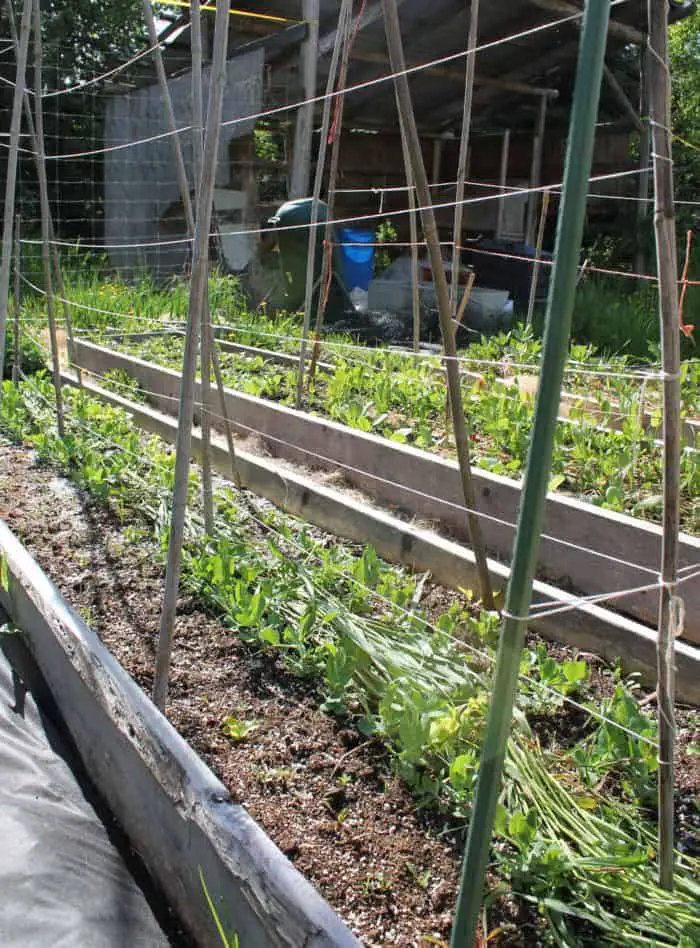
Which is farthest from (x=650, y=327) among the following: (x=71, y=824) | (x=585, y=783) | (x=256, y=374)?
(x=71, y=824)

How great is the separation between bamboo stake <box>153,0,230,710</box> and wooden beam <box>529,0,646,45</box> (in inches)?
306

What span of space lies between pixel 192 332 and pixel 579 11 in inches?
328

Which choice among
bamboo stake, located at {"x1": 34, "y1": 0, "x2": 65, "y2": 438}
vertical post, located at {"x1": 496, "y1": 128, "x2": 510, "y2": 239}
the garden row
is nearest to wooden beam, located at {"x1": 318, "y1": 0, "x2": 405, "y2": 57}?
vertical post, located at {"x1": 496, "y1": 128, "x2": 510, "y2": 239}

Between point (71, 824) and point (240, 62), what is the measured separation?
28.4 feet

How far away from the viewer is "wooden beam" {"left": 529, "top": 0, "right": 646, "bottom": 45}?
8570mm

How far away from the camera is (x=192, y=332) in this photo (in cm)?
192

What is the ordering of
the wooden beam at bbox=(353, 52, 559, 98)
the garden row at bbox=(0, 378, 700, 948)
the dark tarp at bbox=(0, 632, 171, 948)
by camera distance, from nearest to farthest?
the garden row at bbox=(0, 378, 700, 948), the dark tarp at bbox=(0, 632, 171, 948), the wooden beam at bbox=(353, 52, 559, 98)

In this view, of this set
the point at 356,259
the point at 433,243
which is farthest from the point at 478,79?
the point at 433,243

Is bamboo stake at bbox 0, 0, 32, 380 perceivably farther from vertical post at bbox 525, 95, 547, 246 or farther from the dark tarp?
vertical post at bbox 525, 95, 547, 246

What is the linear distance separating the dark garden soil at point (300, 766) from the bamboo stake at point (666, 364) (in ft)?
1.44

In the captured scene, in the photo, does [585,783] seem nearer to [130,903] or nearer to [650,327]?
[130,903]

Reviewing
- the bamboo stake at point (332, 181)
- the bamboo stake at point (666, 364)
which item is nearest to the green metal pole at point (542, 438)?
the bamboo stake at point (666, 364)

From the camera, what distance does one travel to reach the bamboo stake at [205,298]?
222 centimetres

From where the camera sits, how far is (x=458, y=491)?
10.7 ft
